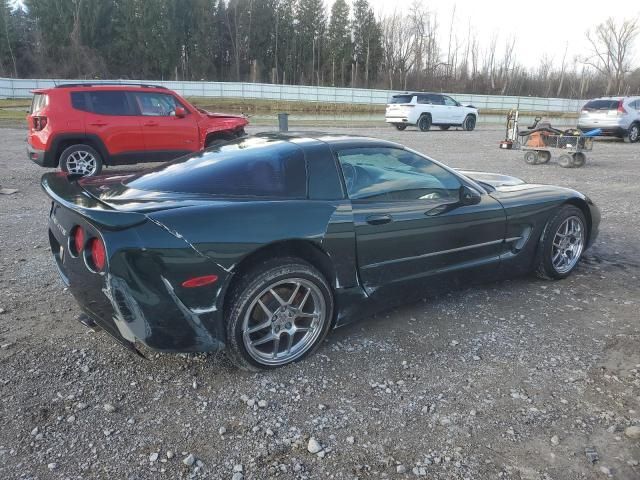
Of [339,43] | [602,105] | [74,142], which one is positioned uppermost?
[339,43]

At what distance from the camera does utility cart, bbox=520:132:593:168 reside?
11672mm

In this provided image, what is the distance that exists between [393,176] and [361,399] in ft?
5.27

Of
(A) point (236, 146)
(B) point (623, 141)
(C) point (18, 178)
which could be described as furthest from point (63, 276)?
(B) point (623, 141)

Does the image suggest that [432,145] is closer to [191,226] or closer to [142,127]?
[142,127]

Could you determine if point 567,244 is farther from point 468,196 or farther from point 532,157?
point 532,157

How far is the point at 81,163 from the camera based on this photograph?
897 centimetres

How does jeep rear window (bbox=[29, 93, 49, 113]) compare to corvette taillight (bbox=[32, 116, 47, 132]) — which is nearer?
corvette taillight (bbox=[32, 116, 47, 132])

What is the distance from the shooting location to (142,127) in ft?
30.8

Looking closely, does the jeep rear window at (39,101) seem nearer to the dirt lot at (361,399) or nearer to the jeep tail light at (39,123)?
the jeep tail light at (39,123)

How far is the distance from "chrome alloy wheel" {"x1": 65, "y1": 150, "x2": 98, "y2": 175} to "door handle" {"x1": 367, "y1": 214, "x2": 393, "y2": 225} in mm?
7300

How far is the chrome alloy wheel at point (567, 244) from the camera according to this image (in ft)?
14.6

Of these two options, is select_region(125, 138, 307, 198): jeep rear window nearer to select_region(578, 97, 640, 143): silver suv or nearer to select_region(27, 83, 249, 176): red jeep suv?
select_region(27, 83, 249, 176): red jeep suv

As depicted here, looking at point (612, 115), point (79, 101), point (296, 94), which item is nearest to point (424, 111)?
point (612, 115)

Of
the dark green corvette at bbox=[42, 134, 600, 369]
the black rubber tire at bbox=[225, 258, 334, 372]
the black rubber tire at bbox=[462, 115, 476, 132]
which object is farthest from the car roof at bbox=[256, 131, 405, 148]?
the black rubber tire at bbox=[462, 115, 476, 132]
